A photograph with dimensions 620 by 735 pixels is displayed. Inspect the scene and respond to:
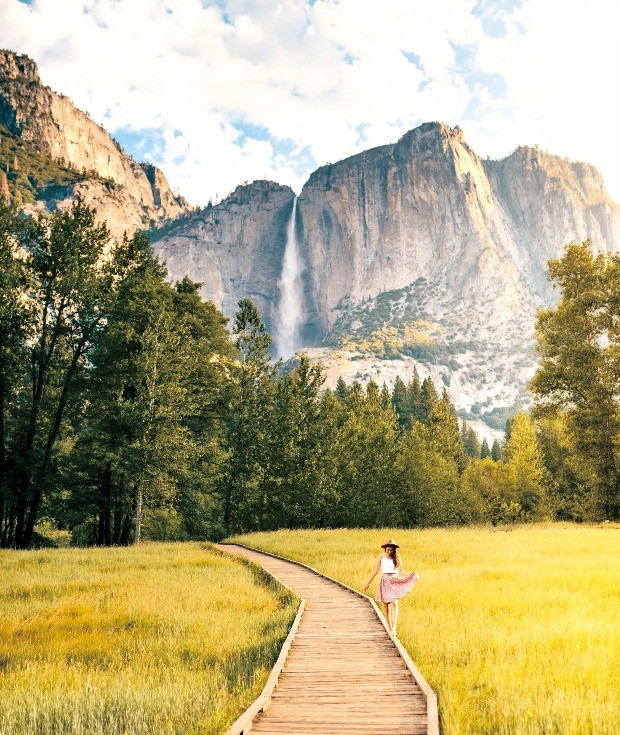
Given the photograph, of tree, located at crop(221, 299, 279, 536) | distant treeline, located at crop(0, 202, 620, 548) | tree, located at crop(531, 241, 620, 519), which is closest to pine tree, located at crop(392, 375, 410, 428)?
distant treeline, located at crop(0, 202, 620, 548)

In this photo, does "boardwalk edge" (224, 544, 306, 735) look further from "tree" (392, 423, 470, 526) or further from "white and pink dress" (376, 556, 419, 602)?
"tree" (392, 423, 470, 526)

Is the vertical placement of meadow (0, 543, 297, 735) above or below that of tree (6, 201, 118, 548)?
below

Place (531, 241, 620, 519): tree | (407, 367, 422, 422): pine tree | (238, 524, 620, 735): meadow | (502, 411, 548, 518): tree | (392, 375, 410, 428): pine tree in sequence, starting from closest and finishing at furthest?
1. (238, 524, 620, 735): meadow
2. (531, 241, 620, 519): tree
3. (502, 411, 548, 518): tree
4. (407, 367, 422, 422): pine tree
5. (392, 375, 410, 428): pine tree

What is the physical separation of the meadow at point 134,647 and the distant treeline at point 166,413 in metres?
12.1

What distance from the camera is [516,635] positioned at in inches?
390

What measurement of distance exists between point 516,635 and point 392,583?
2.40 meters

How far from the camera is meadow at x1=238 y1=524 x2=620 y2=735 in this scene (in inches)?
256

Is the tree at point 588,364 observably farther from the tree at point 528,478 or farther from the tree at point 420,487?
the tree at point 528,478

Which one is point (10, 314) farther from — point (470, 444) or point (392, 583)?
point (470, 444)

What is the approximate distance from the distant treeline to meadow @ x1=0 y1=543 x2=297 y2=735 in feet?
39.8

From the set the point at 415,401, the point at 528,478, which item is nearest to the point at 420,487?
the point at 528,478

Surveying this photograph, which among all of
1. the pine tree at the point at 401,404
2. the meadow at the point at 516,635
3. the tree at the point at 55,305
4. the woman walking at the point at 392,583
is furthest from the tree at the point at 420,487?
the pine tree at the point at 401,404

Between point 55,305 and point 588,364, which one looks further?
point 588,364

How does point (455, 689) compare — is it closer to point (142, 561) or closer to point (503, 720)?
point (503, 720)
